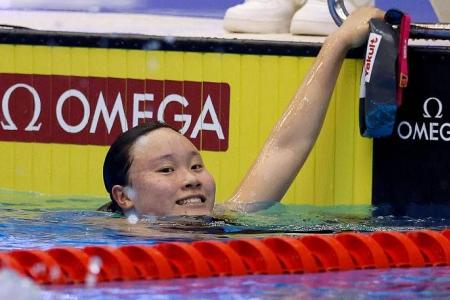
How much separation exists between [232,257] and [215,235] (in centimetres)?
51

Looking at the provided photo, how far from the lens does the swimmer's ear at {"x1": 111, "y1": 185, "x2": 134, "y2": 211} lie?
4012 mm

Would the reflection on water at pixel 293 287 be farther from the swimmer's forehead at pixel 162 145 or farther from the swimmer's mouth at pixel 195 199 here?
the swimmer's forehead at pixel 162 145

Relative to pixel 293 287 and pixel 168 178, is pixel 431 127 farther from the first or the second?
pixel 293 287

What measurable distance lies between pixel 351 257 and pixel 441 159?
1201 millimetres

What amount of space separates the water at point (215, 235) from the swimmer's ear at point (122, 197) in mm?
58

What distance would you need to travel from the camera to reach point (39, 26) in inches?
241

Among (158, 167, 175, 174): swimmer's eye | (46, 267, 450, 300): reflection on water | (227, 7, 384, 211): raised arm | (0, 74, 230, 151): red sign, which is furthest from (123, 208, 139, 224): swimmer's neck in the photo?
(0, 74, 230, 151): red sign

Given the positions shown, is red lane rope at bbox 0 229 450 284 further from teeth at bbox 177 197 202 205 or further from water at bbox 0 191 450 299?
teeth at bbox 177 197 202 205

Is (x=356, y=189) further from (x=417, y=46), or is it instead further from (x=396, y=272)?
(x=396, y=272)

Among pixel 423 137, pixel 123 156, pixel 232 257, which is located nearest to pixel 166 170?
pixel 123 156

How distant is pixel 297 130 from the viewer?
4383 millimetres

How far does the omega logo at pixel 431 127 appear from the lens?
459 cm

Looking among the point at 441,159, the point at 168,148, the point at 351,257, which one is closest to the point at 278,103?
the point at 441,159

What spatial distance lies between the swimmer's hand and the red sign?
1.78 ft
